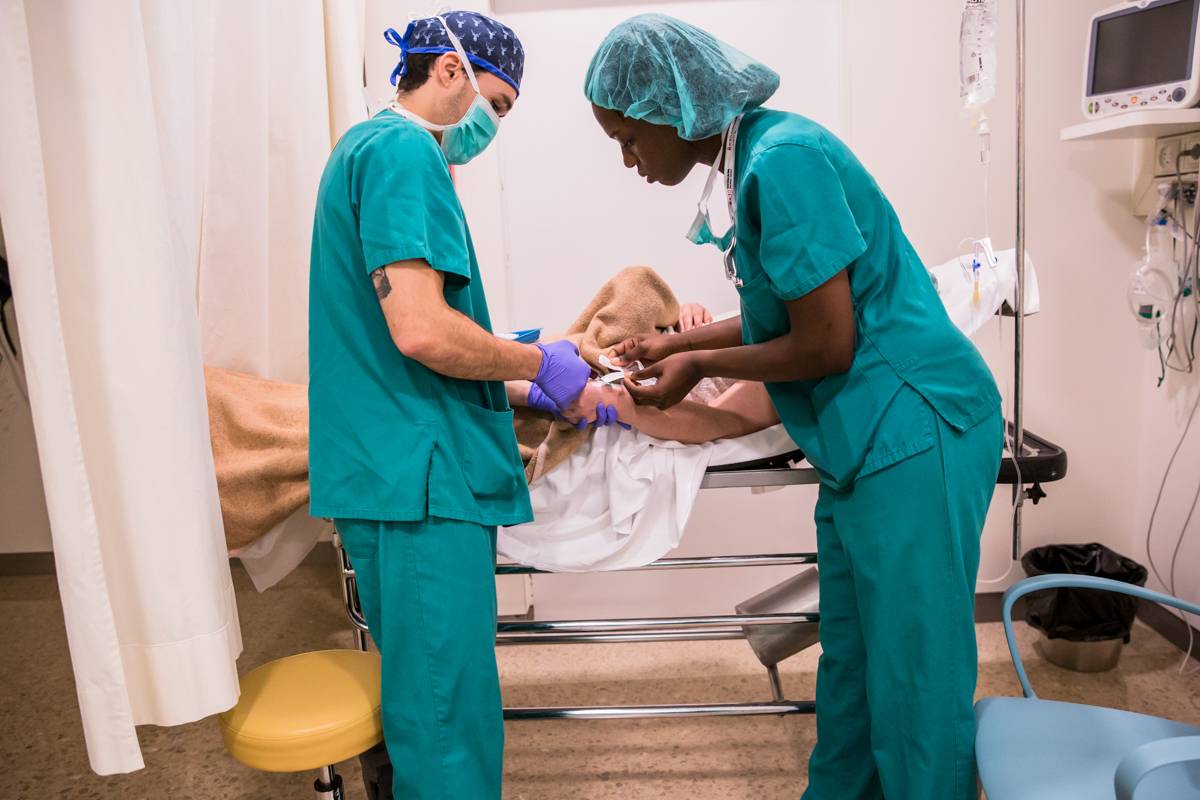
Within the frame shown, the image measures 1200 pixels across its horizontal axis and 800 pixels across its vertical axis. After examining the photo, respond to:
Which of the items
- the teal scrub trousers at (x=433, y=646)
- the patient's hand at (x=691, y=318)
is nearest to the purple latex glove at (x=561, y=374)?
the teal scrub trousers at (x=433, y=646)

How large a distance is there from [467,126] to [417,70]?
110mm

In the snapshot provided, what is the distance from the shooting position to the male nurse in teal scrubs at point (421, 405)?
4.00ft

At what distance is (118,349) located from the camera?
3.82 ft

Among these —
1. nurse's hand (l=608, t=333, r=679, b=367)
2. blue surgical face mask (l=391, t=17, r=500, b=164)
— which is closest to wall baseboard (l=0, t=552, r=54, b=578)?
nurse's hand (l=608, t=333, r=679, b=367)

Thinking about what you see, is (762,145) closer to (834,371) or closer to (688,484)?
(834,371)

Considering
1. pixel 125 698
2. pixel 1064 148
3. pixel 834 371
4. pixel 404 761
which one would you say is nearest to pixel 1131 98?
pixel 1064 148

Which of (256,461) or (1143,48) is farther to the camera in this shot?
(1143,48)

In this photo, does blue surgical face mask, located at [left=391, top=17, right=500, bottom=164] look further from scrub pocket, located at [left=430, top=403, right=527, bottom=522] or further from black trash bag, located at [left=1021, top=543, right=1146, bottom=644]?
black trash bag, located at [left=1021, top=543, right=1146, bottom=644]

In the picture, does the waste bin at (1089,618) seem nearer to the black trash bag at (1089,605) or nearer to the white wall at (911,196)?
the black trash bag at (1089,605)

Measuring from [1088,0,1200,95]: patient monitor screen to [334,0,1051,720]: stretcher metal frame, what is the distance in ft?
1.44

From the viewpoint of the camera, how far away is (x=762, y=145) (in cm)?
127

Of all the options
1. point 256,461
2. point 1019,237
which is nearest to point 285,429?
point 256,461

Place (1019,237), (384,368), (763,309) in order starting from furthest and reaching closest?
(1019,237) < (763,309) < (384,368)

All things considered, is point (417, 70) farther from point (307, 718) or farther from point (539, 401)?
point (307, 718)
